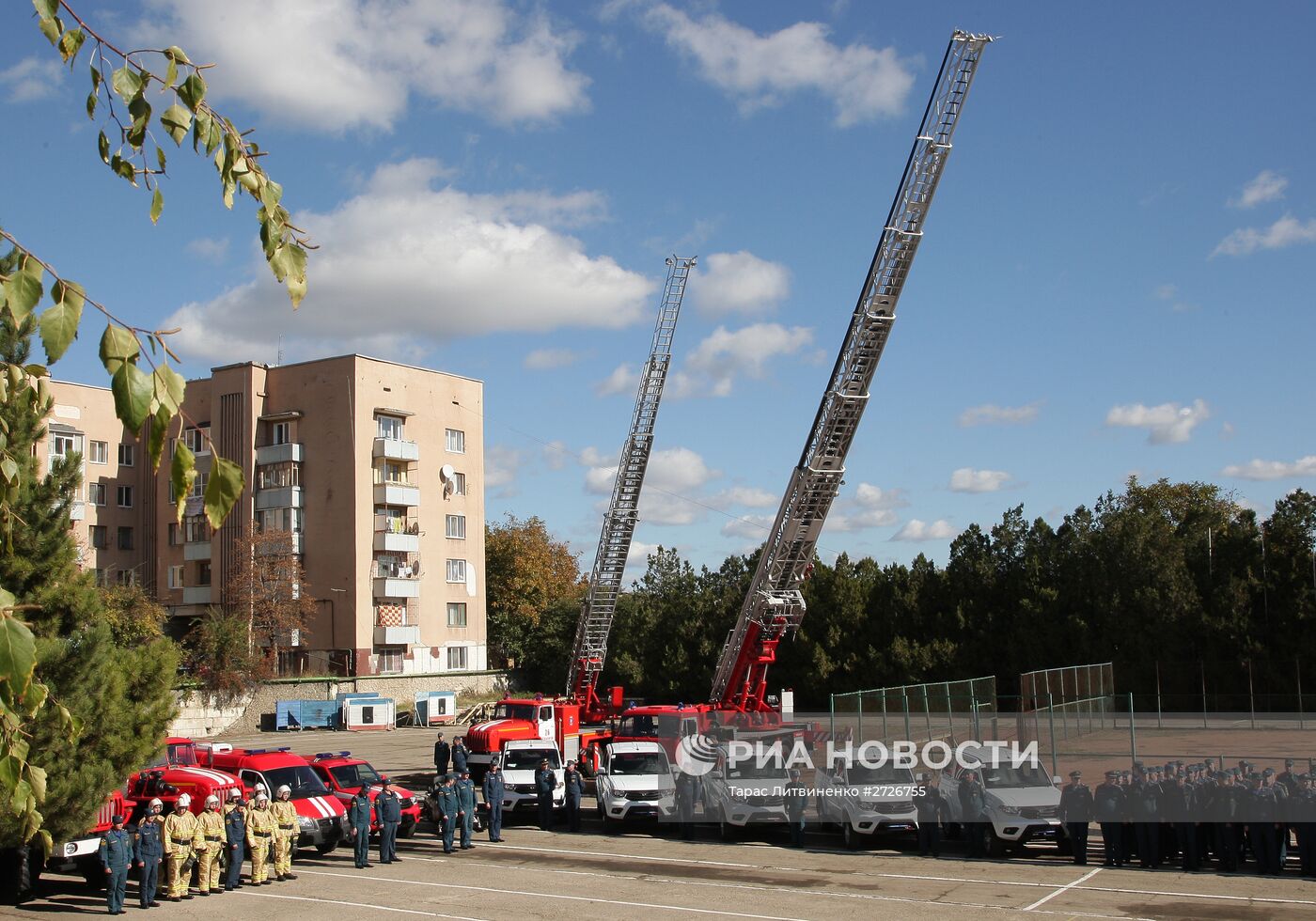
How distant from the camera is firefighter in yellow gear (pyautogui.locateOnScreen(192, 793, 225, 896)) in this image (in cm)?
1834

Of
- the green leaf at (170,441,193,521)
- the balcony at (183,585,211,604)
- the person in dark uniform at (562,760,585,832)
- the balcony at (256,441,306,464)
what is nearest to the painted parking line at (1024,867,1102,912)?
the person in dark uniform at (562,760,585,832)

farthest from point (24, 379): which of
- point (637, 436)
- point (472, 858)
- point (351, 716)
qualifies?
point (351, 716)

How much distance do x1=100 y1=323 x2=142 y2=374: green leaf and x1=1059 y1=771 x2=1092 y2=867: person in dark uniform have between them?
18.8 m

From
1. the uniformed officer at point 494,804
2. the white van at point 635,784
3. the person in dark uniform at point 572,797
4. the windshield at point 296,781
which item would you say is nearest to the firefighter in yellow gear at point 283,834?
the windshield at point 296,781

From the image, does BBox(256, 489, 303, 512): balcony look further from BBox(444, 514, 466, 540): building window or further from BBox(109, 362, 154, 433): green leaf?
BBox(109, 362, 154, 433): green leaf

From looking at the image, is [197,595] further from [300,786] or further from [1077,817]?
[1077,817]

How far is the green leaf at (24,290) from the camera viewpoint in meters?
3.71

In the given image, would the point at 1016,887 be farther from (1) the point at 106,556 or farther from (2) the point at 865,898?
(1) the point at 106,556

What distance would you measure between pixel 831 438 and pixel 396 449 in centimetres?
3609

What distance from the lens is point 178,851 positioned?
18.0 meters

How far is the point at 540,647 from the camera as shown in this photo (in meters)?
68.0

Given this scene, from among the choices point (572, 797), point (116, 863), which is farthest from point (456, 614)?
point (116, 863)

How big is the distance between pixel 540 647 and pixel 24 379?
64151 millimetres

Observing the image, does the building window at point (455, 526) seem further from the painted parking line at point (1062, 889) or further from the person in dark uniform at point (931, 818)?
the painted parking line at point (1062, 889)
